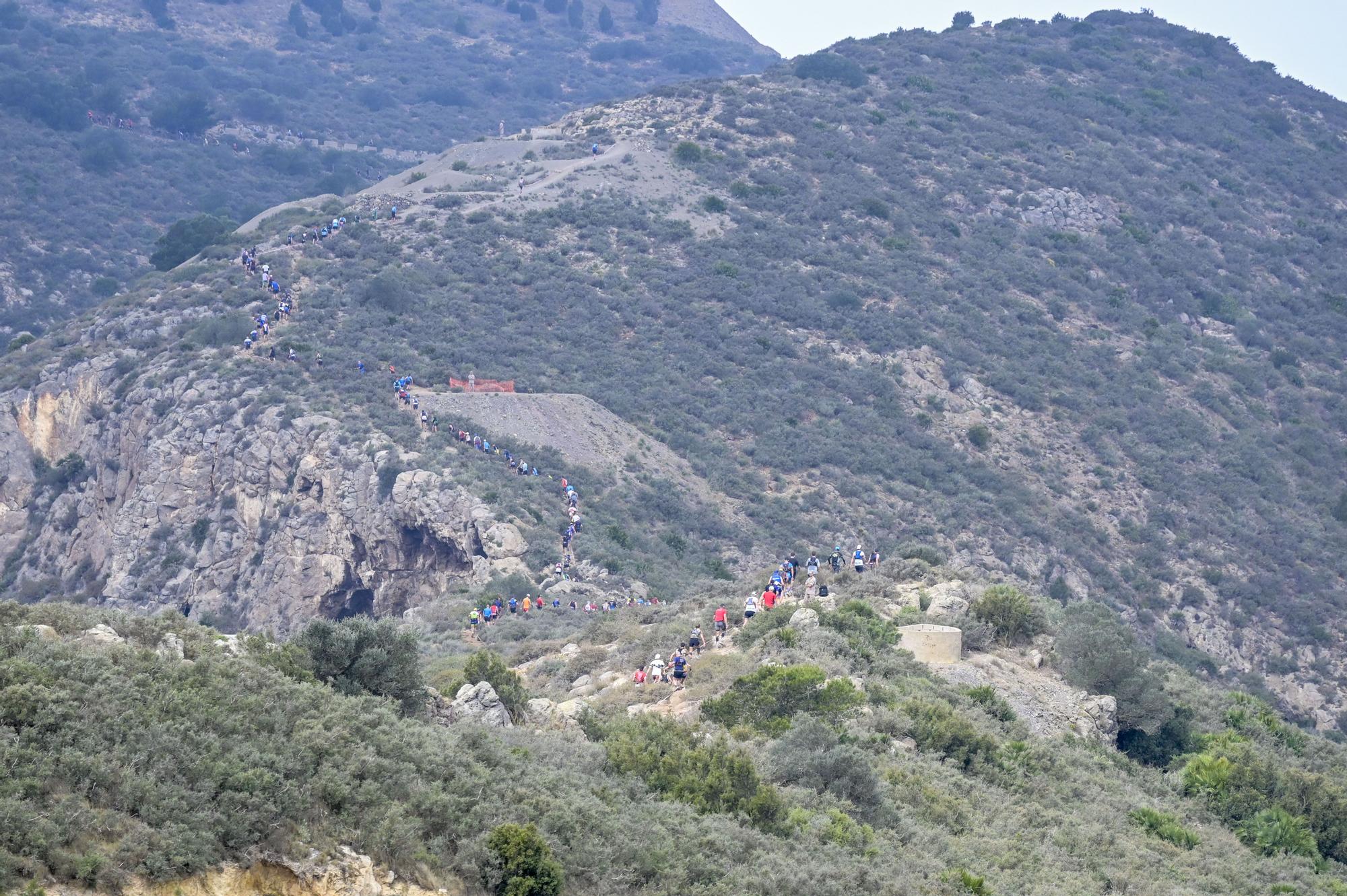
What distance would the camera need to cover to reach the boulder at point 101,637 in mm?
16328

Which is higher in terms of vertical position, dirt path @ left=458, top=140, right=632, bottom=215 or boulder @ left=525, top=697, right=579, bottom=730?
dirt path @ left=458, top=140, right=632, bottom=215

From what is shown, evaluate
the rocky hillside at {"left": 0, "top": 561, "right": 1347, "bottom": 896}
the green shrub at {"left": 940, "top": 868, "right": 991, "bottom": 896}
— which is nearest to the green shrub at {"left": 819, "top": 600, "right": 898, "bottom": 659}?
the rocky hillside at {"left": 0, "top": 561, "right": 1347, "bottom": 896}

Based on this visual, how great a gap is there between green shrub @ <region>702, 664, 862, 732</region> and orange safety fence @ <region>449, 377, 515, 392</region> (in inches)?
1338

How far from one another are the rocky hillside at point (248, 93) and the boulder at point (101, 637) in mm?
74693

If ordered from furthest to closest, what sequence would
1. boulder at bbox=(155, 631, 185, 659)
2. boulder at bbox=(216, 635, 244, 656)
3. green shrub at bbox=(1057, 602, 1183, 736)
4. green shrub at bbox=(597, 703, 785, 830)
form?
green shrub at bbox=(1057, 602, 1183, 736)
green shrub at bbox=(597, 703, 785, 830)
boulder at bbox=(216, 635, 244, 656)
boulder at bbox=(155, 631, 185, 659)

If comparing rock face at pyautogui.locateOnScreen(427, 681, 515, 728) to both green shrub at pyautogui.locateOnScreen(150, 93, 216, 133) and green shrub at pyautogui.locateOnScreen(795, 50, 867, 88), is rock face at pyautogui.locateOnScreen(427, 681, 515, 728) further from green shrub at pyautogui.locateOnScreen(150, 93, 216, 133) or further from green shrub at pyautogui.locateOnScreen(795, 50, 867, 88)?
green shrub at pyautogui.locateOnScreen(150, 93, 216, 133)

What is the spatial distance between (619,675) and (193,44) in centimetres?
12692

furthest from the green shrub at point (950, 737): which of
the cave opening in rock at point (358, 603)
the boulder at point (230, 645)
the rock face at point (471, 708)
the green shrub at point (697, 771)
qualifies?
the cave opening in rock at point (358, 603)

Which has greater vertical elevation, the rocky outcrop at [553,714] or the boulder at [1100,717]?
the rocky outcrop at [553,714]

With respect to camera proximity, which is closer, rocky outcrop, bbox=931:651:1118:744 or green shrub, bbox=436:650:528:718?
green shrub, bbox=436:650:528:718

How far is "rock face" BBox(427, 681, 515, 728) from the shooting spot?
21.3 m

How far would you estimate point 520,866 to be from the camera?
1501 cm

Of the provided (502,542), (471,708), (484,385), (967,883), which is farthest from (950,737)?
(484,385)

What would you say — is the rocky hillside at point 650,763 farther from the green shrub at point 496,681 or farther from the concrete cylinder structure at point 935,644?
the concrete cylinder structure at point 935,644
